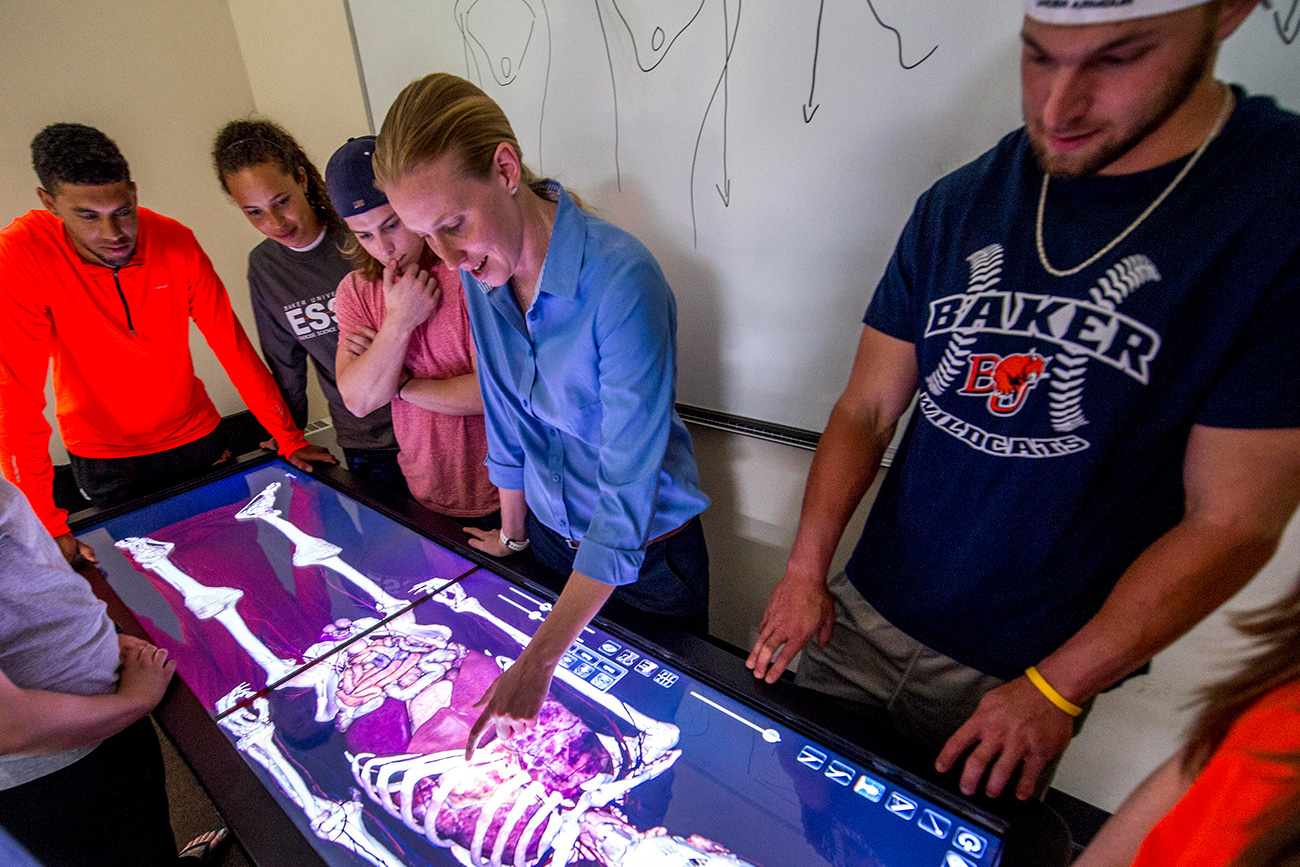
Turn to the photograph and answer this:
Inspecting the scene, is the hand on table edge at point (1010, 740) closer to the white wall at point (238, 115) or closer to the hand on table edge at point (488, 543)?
the white wall at point (238, 115)

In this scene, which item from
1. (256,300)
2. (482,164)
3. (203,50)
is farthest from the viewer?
Answer: (203,50)

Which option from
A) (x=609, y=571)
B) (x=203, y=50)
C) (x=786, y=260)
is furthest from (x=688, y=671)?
(x=203, y=50)

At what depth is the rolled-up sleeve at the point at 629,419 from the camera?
85cm

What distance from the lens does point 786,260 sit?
1.24 metres

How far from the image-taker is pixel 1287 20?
752 millimetres

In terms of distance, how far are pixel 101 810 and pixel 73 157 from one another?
1.41 meters

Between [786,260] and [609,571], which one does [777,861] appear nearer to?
[609,571]

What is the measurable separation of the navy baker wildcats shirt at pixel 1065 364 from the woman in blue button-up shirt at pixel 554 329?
35cm

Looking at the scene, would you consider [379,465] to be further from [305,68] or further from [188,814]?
[305,68]

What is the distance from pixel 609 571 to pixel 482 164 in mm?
587

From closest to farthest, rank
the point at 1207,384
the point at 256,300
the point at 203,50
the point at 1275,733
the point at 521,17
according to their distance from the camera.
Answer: the point at 1275,733, the point at 1207,384, the point at 521,17, the point at 256,300, the point at 203,50

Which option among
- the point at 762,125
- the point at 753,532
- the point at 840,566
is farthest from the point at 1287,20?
the point at 753,532

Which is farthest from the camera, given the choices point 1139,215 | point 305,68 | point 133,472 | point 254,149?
point 305,68

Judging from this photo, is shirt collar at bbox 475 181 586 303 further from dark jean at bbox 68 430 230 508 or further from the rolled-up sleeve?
dark jean at bbox 68 430 230 508
